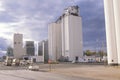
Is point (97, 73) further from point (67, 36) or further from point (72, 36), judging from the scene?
point (67, 36)

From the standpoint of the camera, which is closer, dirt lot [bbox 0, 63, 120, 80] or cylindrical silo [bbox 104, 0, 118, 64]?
dirt lot [bbox 0, 63, 120, 80]

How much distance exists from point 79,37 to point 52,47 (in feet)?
73.8

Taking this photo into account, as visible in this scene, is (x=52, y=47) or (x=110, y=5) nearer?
(x=110, y=5)

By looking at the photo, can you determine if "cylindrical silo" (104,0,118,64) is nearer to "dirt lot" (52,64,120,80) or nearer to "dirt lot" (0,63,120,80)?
"dirt lot" (0,63,120,80)

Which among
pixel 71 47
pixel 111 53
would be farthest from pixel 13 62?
pixel 111 53

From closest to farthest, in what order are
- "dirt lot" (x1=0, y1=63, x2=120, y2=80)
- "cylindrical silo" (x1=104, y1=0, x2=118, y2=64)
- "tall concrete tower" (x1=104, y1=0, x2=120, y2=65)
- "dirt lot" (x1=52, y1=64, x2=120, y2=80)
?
"dirt lot" (x1=52, y1=64, x2=120, y2=80) → "dirt lot" (x1=0, y1=63, x2=120, y2=80) → "tall concrete tower" (x1=104, y1=0, x2=120, y2=65) → "cylindrical silo" (x1=104, y1=0, x2=118, y2=64)

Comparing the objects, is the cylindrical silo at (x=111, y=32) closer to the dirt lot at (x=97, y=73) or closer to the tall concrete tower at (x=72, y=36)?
the dirt lot at (x=97, y=73)

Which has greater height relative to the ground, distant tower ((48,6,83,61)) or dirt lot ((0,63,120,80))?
distant tower ((48,6,83,61))

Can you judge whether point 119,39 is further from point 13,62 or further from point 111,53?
point 13,62

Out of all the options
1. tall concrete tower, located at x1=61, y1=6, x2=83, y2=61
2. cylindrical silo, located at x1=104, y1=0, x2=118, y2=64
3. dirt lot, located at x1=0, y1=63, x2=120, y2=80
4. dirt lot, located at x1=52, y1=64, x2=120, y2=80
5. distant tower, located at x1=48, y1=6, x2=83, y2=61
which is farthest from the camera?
distant tower, located at x1=48, y1=6, x2=83, y2=61

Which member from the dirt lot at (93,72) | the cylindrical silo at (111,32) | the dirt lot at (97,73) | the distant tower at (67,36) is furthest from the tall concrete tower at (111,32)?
the distant tower at (67,36)

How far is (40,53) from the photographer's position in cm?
18862

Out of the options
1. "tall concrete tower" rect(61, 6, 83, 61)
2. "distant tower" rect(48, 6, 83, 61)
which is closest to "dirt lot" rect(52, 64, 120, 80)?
"tall concrete tower" rect(61, 6, 83, 61)

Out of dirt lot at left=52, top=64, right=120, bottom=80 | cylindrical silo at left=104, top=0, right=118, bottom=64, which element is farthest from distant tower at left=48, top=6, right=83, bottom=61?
dirt lot at left=52, top=64, right=120, bottom=80
